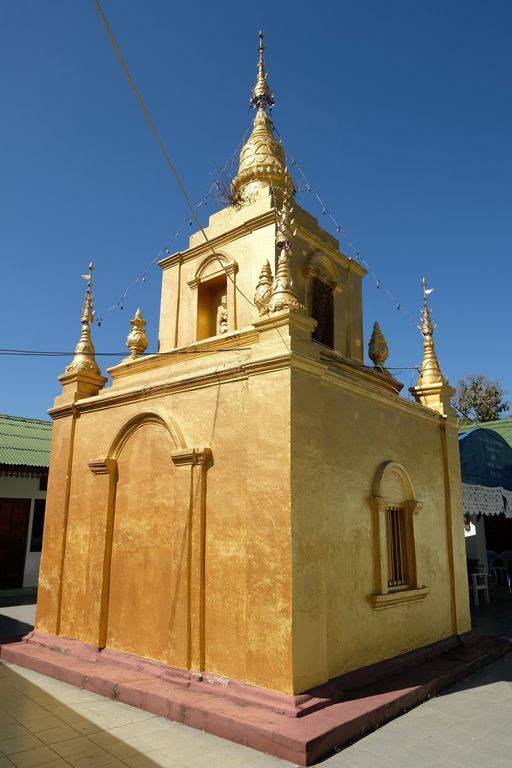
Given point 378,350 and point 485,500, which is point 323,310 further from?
point 485,500

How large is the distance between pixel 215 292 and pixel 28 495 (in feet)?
30.8

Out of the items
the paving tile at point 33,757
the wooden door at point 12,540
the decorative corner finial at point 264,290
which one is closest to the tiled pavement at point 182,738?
the paving tile at point 33,757

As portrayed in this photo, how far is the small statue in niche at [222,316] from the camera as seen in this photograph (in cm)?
854

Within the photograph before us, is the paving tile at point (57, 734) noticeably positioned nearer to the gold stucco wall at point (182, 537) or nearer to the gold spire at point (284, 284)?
the gold stucco wall at point (182, 537)

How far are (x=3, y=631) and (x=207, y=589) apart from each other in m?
5.90

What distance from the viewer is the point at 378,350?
945 centimetres

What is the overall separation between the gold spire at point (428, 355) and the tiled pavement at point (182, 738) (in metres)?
4.63

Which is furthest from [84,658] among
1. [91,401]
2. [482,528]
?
[482,528]

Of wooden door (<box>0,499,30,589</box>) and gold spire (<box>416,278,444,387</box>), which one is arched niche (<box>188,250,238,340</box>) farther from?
wooden door (<box>0,499,30,589</box>)

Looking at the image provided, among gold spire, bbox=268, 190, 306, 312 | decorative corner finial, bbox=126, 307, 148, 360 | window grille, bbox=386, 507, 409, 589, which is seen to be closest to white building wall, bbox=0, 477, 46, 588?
decorative corner finial, bbox=126, 307, 148, 360

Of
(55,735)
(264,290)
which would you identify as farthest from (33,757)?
(264,290)

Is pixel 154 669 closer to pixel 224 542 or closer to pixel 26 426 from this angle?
pixel 224 542

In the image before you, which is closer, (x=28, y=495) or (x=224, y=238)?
(x=224, y=238)

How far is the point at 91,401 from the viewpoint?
8.24 meters
